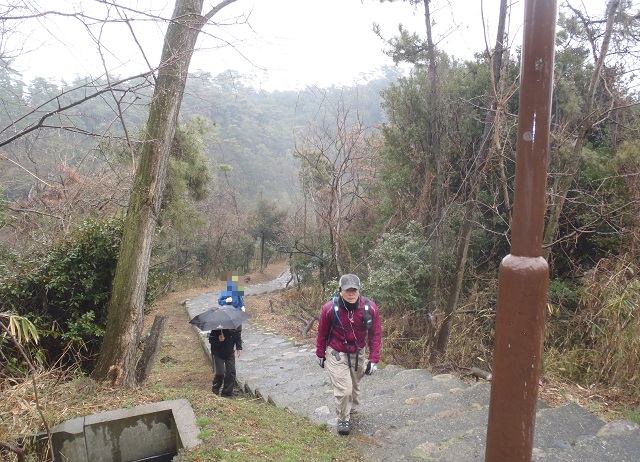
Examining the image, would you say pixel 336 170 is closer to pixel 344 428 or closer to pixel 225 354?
pixel 225 354

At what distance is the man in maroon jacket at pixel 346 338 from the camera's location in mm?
4391

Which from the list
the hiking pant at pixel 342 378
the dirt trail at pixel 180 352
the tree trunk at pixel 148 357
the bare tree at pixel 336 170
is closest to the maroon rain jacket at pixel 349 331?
the hiking pant at pixel 342 378

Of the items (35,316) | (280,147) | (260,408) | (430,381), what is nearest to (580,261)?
(430,381)

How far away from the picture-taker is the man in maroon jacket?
173 inches

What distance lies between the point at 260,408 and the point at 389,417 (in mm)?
1571

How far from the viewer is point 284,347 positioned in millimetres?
9992

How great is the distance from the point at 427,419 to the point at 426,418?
52 millimetres

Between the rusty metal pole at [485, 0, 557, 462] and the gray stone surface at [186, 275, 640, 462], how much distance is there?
248 centimetres

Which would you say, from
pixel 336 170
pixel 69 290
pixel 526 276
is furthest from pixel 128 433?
pixel 336 170

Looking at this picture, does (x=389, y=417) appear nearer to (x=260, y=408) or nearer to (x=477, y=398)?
(x=477, y=398)

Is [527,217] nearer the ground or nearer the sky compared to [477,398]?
nearer the sky

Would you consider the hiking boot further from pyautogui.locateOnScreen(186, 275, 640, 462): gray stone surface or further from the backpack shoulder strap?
the backpack shoulder strap

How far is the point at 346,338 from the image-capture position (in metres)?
4.42

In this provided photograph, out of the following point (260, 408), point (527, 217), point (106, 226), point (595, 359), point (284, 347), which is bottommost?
point (284, 347)
